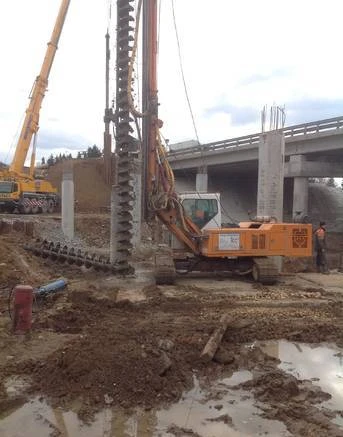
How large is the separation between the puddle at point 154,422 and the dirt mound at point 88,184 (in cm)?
3663

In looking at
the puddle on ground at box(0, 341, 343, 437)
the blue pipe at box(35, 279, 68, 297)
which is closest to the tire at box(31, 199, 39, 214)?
the blue pipe at box(35, 279, 68, 297)

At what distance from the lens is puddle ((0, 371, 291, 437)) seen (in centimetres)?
489

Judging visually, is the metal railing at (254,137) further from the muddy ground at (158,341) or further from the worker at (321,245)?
the muddy ground at (158,341)

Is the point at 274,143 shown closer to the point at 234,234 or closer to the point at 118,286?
the point at 234,234

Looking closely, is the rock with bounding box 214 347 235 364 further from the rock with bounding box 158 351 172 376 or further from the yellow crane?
the yellow crane

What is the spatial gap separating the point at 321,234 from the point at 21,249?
32.3 ft

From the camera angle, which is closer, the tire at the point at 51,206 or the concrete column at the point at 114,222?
the concrete column at the point at 114,222

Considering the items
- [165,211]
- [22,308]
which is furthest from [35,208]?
[22,308]

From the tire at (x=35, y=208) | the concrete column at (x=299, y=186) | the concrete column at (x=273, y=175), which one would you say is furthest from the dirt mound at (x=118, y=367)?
the tire at (x=35, y=208)

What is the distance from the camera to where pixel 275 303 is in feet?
34.9

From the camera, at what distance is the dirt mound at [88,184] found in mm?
45375

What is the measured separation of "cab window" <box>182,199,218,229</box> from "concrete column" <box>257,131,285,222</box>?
4327 millimetres

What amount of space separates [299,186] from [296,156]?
188 cm

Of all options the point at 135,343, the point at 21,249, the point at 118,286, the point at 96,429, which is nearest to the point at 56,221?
the point at 21,249
